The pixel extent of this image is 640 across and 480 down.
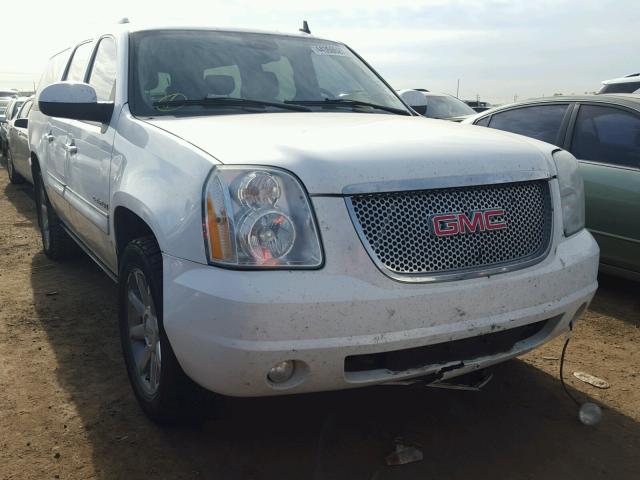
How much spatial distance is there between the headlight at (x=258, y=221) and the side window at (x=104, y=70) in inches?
61.3

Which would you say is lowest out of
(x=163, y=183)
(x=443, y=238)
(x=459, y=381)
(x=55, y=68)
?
(x=459, y=381)

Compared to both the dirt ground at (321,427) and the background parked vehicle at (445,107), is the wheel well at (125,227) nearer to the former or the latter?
the dirt ground at (321,427)

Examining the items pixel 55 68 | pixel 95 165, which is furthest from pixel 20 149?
pixel 95 165

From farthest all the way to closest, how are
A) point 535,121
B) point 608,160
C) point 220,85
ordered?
point 535,121
point 608,160
point 220,85

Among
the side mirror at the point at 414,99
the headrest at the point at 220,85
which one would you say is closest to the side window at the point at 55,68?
the headrest at the point at 220,85

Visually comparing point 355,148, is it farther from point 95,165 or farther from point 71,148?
point 71,148

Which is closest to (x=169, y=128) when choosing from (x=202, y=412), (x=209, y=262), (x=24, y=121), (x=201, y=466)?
(x=209, y=262)

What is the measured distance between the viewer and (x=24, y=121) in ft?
25.0

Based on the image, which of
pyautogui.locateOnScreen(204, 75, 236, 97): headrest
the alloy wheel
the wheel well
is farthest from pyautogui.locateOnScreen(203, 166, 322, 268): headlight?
pyautogui.locateOnScreen(204, 75, 236, 97): headrest

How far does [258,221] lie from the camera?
2.21 metres

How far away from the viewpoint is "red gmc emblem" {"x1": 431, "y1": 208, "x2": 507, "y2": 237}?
2.36 m

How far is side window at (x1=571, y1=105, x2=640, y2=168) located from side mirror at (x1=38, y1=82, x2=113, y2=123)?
3467 millimetres

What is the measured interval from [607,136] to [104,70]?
139 inches

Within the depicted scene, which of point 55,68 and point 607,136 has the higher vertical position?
point 55,68
